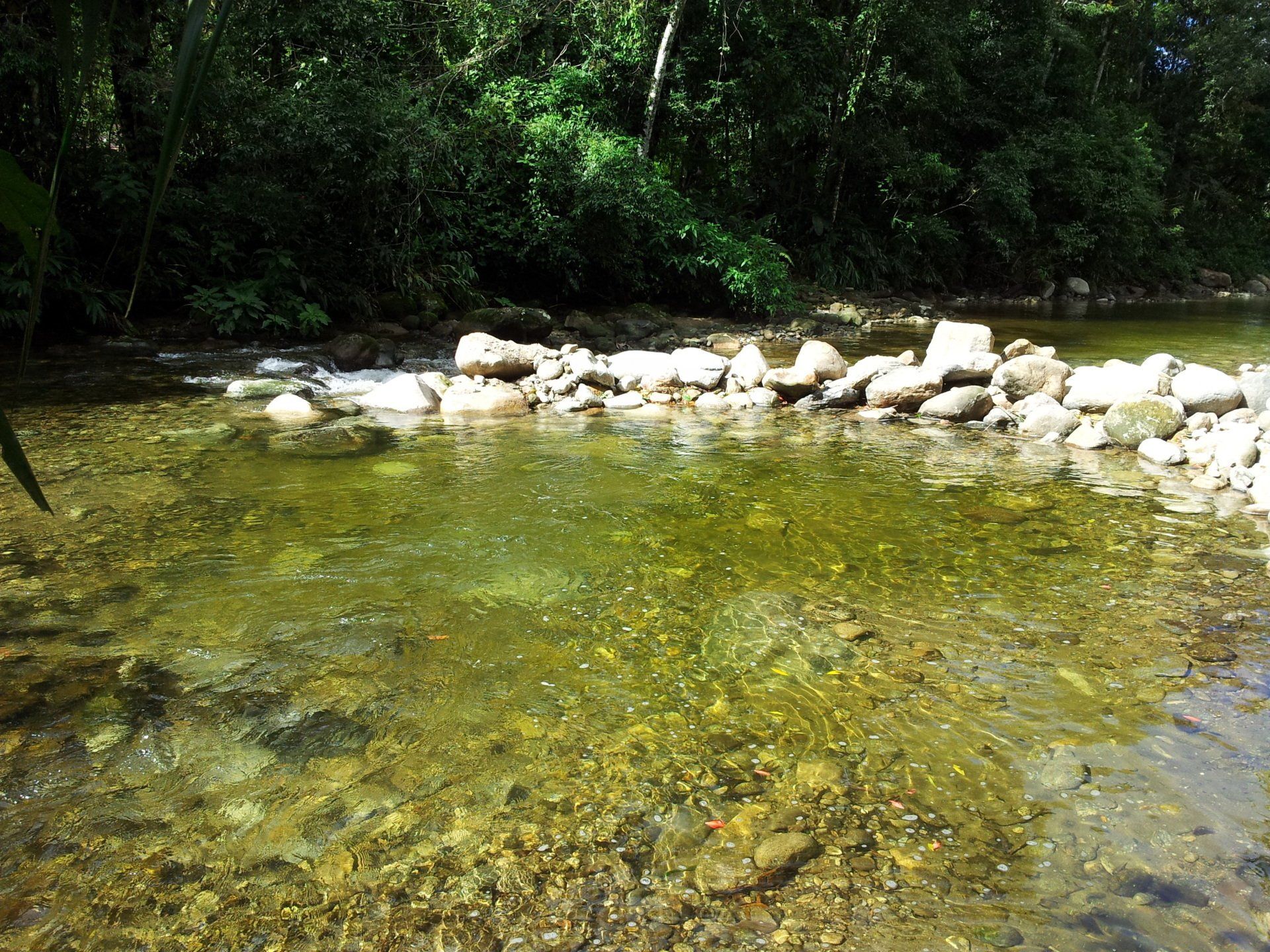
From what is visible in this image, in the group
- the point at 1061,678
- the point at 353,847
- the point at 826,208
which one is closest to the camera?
the point at 353,847

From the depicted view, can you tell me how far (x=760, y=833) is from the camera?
104 inches

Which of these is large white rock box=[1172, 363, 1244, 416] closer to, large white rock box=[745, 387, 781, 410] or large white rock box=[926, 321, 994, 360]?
large white rock box=[926, 321, 994, 360]

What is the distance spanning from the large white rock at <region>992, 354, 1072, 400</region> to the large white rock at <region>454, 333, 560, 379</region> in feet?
16.9

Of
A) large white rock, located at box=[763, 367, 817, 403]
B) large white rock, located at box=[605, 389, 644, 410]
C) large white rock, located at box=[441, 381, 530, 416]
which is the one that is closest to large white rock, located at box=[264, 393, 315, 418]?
large white rock, located at box=[441, 381, 530, 416]

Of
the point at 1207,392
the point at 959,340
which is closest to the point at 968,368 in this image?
the point at 959,340

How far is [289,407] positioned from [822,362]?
18.2 feet

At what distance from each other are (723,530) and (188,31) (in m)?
5.02

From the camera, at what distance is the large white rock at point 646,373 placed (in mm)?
9641

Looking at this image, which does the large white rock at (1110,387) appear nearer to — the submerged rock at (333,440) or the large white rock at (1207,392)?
the large white rock at (1207,392)

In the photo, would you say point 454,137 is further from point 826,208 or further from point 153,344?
point 826,208

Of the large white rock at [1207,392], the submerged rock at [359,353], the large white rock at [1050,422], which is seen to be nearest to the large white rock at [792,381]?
the large white rock at [1050,422]

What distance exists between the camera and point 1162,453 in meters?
7.10

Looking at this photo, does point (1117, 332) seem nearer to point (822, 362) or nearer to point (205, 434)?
point (822, 362)

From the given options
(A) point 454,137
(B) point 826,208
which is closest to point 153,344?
(A) point 454,137
